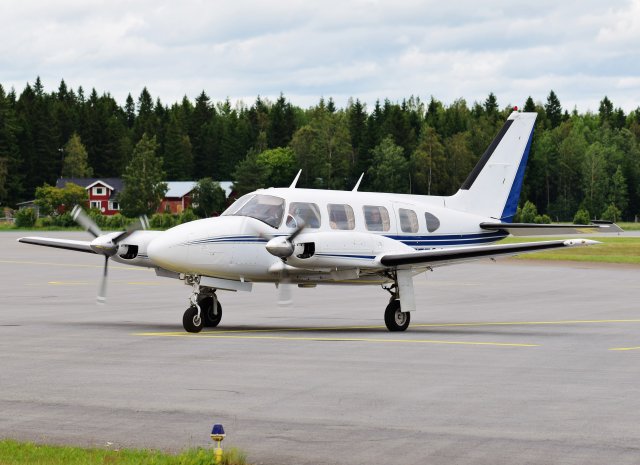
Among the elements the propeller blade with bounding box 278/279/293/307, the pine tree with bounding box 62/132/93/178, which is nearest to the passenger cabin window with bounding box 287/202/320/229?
the propeller blade with bounding box 278/279/293/307

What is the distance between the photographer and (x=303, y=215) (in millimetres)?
23125

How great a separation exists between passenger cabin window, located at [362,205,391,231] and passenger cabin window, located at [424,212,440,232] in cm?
129

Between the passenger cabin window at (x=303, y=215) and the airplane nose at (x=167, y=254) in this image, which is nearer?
the airplane nose at (x=167, y=254)

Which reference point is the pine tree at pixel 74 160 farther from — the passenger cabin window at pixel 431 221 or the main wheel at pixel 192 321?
the main wheel at pixel 192 321

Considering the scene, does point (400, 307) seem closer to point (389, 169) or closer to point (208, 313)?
point (208, 313)

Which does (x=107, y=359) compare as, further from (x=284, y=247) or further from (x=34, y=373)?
(x=284, y=247)

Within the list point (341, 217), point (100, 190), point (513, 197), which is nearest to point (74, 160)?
point (100, 190)

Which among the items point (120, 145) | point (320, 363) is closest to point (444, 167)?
point (120, 145)

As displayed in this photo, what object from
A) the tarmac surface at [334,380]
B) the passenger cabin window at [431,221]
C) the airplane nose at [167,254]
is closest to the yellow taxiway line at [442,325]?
the tarmac surface at [334,380]

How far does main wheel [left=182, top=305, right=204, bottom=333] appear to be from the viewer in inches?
888

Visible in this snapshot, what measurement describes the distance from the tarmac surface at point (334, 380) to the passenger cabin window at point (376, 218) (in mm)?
2321

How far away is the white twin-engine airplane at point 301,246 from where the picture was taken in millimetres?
22172

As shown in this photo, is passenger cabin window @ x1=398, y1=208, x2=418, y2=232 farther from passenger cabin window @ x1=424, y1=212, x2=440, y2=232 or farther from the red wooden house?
the red wooden house

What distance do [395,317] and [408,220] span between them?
2.64m
